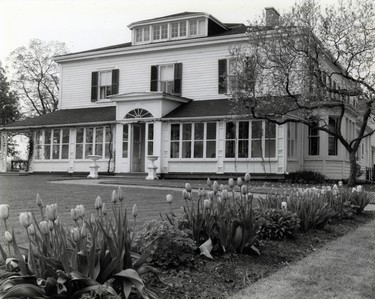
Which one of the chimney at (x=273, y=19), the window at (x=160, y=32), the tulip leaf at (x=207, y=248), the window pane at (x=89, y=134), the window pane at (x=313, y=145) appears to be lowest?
the tulip leaf at (x=207, y=248)

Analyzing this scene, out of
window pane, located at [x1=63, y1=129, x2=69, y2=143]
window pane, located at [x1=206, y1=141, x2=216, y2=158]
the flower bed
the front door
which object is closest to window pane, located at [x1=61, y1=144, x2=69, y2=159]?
window pane, located at [x1=63, y1=129, x2=69, y2=143]

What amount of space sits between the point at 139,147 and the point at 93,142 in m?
2.49

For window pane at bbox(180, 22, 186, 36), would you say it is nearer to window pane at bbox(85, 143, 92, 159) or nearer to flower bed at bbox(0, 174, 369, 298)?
window pane at bbox(85, 143, 92, 159)

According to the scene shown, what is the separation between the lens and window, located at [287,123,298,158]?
72.9 ft

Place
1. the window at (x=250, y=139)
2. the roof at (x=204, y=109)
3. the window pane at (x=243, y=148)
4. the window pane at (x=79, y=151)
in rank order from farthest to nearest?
the window pane at (x=79, y=151), the roof at (x=204, y=109), the window pane at (x=243, y=148), the window at (x=250, y=139)

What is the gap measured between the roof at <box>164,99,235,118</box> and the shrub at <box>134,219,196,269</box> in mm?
16554

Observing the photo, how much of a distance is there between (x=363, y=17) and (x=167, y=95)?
9.56 m

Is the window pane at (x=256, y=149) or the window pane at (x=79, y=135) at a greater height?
the window pane at (x=79, y=135)

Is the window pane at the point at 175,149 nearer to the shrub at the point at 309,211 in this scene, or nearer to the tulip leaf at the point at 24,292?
the shrub at the point at 309,211

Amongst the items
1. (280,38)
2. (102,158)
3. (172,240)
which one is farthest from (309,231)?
(102,158)

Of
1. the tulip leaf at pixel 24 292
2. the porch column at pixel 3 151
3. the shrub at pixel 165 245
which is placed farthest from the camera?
the porch column at pixel 3 151

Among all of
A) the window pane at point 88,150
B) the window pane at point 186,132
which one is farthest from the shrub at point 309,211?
the window pane at point 88,150

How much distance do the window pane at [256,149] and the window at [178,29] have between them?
788 centimetres

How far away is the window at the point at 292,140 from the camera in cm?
2223
